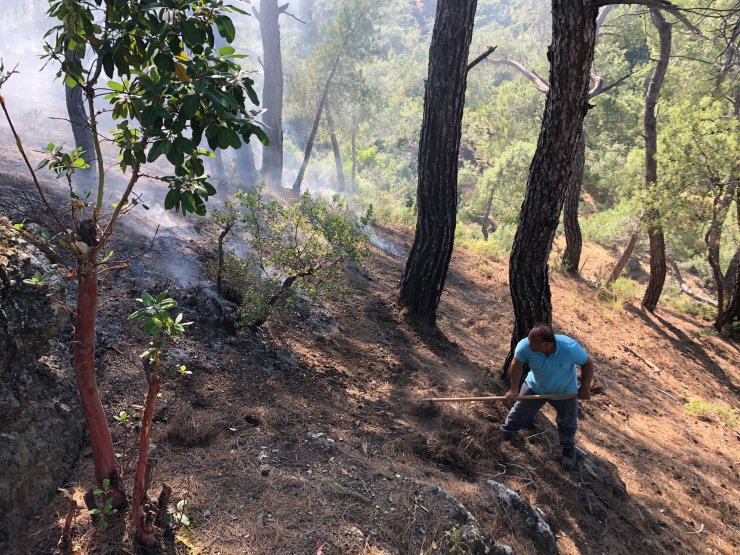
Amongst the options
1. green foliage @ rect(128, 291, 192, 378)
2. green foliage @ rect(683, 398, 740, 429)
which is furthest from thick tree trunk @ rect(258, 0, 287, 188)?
green foliage @ rect(128, 291, 192, 378)

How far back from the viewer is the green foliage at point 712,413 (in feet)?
21.4

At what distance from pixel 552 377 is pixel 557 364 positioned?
0.42 ft

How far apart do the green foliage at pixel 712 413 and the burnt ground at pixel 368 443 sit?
0.09 metres

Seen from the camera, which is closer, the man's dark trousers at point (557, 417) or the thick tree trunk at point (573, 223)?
the man's dark trousers at point (557, 417)

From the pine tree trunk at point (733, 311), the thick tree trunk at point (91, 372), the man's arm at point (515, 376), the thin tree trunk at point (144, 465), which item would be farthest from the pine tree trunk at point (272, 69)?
the thin tree trunk at point (144, 465)

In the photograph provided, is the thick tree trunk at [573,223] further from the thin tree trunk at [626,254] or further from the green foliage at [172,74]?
the green foliage at [172,74]

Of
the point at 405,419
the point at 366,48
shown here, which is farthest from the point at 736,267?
the point at 366,48

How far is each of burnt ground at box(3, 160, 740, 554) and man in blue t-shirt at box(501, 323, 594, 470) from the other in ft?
0.64

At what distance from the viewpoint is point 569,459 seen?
4.10m

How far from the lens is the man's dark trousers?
409 cm

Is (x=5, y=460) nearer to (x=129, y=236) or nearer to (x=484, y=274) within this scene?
(x=129, y=236)

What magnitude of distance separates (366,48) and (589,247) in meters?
10.6

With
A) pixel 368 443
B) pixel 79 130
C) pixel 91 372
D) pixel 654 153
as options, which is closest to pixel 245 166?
pixel 79 130

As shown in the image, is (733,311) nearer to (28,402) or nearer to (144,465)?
(144,465)
